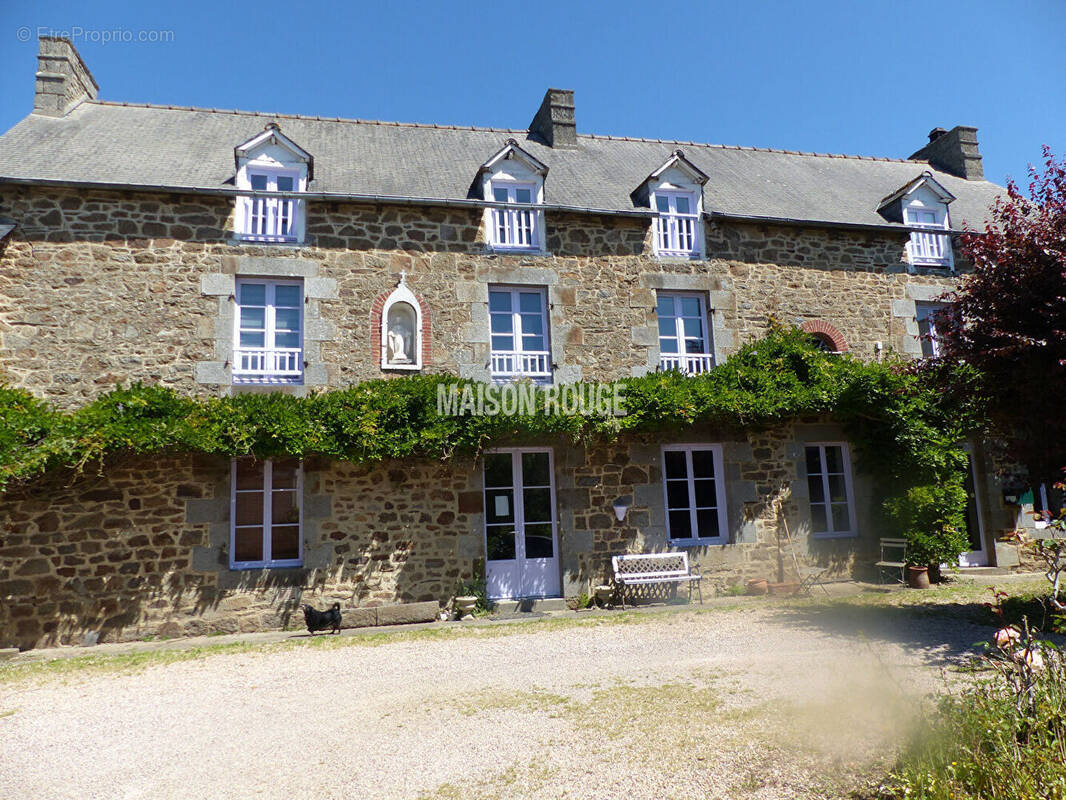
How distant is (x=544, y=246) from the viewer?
32.4 ft

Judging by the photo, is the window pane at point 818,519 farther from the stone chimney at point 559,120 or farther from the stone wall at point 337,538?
the stone chimney at point 559,120

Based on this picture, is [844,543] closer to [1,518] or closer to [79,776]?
[79,776]

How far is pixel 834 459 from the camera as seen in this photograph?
411 inches

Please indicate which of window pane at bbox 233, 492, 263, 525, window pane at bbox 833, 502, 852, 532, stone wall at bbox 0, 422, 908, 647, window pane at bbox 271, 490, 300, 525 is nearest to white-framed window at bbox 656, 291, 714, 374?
stone wall at bbox 0, 422, 908, 647

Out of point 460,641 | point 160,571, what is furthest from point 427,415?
point 160,571

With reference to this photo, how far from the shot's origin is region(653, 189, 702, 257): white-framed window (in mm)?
10398

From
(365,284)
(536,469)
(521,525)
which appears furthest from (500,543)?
(365,284)

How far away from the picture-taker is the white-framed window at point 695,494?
9.71 m

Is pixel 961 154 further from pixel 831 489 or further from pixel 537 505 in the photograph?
pixel 537 505

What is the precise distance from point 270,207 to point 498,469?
15.2 feet

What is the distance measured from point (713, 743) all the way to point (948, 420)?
781 centimetres

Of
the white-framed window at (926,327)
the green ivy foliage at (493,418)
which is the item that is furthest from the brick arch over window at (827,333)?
the white-framed window at (926,327)

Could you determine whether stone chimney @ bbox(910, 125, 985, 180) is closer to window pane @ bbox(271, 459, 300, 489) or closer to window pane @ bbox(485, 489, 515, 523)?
window pane @ bbox(485, 489, 515, 523)

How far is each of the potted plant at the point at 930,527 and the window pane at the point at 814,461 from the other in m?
1.12
